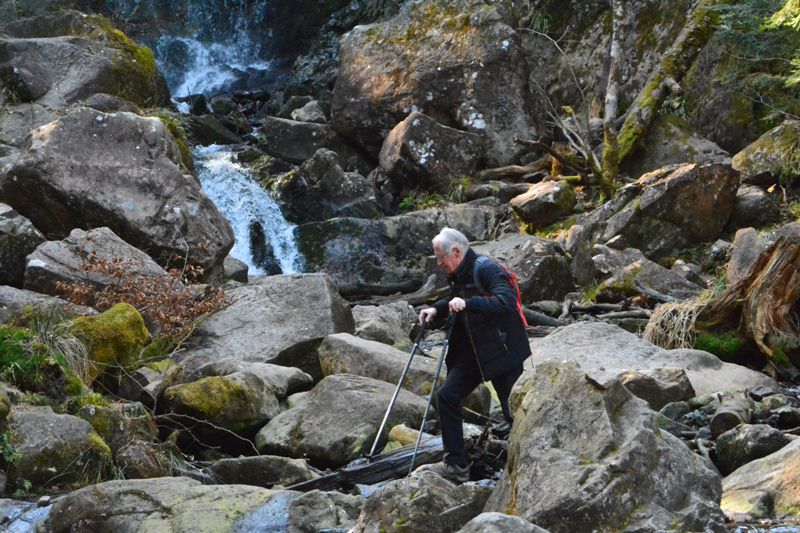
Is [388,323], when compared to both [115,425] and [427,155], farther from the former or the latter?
[427,155]

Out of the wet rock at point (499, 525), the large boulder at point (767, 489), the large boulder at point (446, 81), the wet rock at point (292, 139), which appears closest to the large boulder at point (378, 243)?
the large boulder at point (446, 81)

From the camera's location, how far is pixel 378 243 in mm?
18281

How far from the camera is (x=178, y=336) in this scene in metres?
11.5

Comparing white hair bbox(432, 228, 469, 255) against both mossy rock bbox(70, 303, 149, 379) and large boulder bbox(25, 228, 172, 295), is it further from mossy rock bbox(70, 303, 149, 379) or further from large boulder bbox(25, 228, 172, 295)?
large boulder bbox(25, 228, 172, 295)

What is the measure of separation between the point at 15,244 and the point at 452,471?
25.8 feet

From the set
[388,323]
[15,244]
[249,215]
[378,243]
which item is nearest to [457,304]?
[388,323]

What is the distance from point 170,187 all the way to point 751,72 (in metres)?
12.4

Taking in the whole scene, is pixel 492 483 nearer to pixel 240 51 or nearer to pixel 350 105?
pixel 350 105

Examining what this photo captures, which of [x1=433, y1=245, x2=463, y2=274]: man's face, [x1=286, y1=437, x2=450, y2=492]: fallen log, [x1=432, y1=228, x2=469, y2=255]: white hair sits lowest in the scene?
[x1=286, y1=437, x2=450, y2=492]: fallen log

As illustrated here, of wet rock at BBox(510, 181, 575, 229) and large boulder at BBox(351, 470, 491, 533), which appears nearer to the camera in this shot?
large boulder at BBox(351, 470, 491, 533)

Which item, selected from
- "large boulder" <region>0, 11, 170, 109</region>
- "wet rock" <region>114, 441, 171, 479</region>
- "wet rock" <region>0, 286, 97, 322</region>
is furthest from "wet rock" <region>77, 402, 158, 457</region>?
"large boulder" <region>0, 11, 170, 109</region>

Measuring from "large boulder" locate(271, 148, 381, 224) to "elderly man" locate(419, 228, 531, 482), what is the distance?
500 inches

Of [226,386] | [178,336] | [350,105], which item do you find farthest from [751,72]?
[226,386]

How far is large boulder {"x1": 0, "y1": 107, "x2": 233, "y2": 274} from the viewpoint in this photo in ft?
44.5
